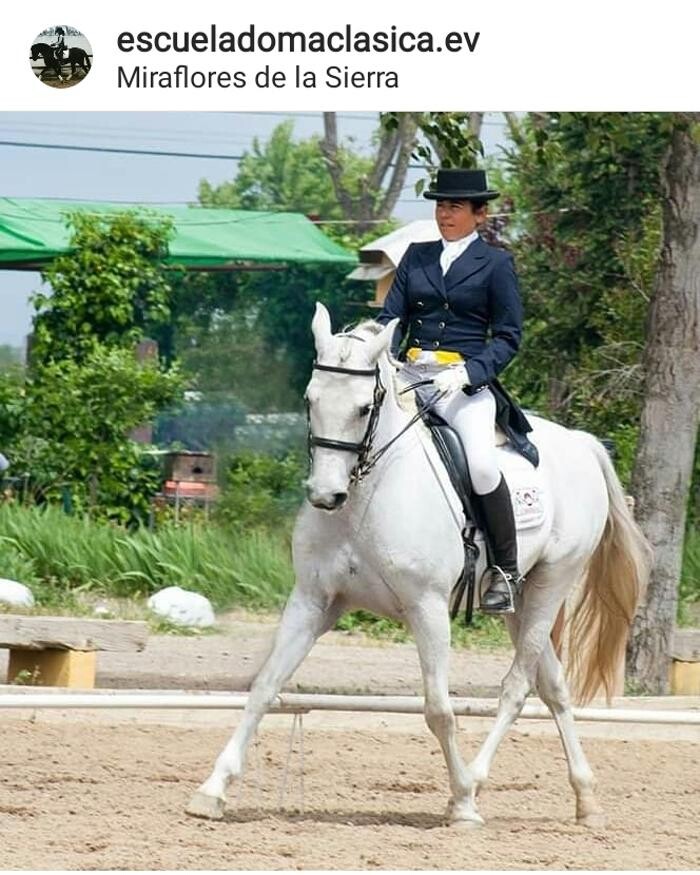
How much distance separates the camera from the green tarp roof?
18172 mm

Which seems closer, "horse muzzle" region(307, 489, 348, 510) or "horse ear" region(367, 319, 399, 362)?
"horse muzzle" region(307, 489, 348, 510)

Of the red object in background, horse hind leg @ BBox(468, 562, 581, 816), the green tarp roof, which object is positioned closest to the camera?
horse hind leg @ BBox(468, 562, 581, 816)

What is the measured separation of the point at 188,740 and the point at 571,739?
185 centimetres

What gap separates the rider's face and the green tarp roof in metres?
10.5

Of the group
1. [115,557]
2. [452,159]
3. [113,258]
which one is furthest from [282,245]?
[452,159]

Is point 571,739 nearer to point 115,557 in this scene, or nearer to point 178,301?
point 115,557

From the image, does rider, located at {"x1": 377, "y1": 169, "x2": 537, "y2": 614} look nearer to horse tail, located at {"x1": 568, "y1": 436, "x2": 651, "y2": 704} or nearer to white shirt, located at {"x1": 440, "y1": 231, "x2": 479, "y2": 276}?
white shirt, located at {"x1": 440, "y1": 231, "x2": 479, "y2": 276}

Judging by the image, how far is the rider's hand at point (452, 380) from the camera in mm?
6410

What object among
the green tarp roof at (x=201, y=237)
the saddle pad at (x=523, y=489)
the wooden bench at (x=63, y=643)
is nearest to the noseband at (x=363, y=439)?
the saddle pad at (x=523, y=489)

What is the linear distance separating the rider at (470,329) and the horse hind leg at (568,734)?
47cm

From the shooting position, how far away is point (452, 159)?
957 centimetres

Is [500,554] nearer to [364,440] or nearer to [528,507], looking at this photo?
[528,507]
